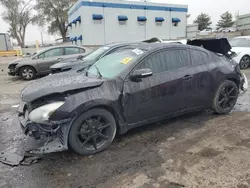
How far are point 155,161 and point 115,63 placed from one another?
5.80 feet

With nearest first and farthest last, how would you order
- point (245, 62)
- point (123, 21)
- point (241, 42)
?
1. point (245, 62)
2. point (241, 42)
3. point (123, 21)

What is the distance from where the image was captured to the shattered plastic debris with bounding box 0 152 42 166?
125 inches

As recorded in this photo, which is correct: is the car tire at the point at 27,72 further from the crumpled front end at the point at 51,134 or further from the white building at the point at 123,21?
the white building at the point at 123,21

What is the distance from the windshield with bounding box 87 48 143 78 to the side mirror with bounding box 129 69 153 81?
0.23 meters

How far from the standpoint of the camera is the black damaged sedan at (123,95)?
9.95 ft

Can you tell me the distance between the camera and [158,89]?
12.2 ft

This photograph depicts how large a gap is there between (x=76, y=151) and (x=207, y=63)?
9.63ft

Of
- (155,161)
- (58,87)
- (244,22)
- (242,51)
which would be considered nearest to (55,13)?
(244,22)

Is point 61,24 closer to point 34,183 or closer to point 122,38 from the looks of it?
point 122,38

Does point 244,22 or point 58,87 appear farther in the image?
point 244,22

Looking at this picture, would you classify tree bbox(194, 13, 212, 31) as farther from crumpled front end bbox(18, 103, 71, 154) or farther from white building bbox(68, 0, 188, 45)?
crumpled front end bbox(18, 103, 71, 154)

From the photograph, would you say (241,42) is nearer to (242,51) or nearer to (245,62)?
(242,51)

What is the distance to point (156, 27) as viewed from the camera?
2358 cm

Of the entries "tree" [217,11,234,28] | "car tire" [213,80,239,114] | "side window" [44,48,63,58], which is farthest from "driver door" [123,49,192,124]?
"tree" [217,11,234,28]
